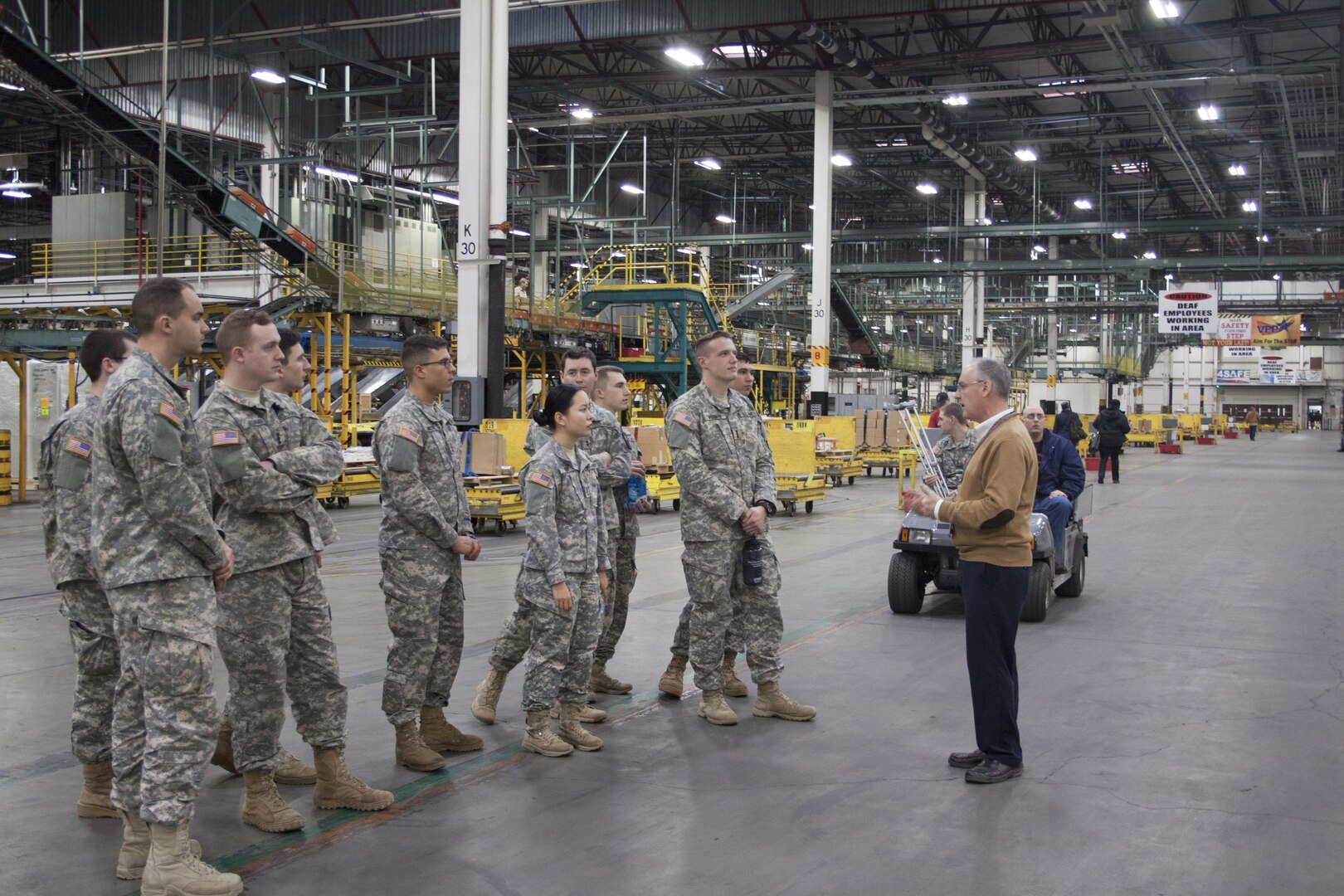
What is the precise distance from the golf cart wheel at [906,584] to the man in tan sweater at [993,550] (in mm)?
4038

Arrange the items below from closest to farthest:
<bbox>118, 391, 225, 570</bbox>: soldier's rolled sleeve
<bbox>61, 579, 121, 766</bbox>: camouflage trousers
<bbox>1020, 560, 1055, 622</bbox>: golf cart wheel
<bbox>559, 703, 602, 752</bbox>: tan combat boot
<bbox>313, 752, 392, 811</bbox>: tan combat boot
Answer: <bbox>118, 391, 225, 570</bbox>: soldier's rolled sleeve
<bbox>61, 579, 121, 766</bbox>: camouflage trousers
<bbox>313, 752, 392, 811</bbox>: tan combat boot
<bbox>559, 703, 602, 752</bbox>: tan combat boot
<bbox>1020, 560, 1055, 622</bbox>: golf cart wheel

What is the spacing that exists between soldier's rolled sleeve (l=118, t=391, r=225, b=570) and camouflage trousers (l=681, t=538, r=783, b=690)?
8.93ft

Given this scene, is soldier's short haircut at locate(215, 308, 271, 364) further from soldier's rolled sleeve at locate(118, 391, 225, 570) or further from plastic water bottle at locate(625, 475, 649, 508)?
plastic water bottle at locate(625, 475, 649, 508)

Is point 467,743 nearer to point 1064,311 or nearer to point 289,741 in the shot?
point 289,741

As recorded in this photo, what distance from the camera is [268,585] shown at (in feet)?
14.2

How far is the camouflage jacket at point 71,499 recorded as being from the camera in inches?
178

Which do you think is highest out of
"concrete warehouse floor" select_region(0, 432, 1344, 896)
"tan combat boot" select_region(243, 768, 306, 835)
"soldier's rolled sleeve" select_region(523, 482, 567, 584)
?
"soldier's rolled sleeve" select_region(523, 482, 567, 584)

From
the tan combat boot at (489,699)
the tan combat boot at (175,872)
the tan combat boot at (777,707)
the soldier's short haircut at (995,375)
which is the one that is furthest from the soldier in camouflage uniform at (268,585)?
the soldier's short haircut at (995,375)

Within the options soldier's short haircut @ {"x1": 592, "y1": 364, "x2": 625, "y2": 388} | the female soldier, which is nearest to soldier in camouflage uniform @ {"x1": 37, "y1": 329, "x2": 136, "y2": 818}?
the female soldier

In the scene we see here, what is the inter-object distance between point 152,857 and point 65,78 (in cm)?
1934

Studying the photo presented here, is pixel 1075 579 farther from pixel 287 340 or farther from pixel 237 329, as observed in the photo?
pixel 237 329

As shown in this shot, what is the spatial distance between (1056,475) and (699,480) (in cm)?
467

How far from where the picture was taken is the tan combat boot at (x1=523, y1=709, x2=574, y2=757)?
5.36 m

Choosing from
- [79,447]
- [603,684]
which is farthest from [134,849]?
[603,684]
